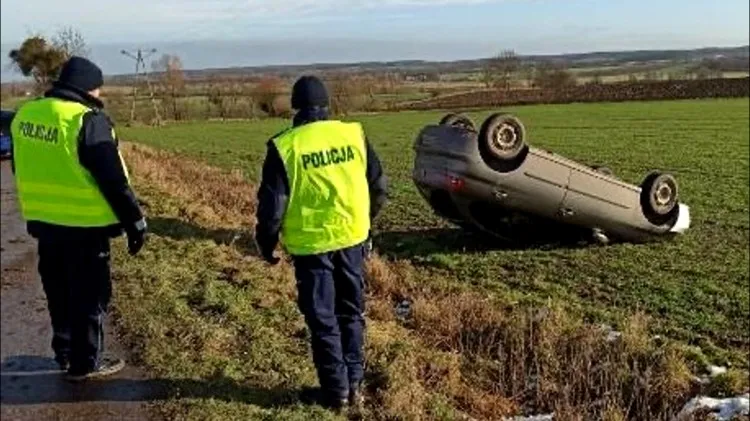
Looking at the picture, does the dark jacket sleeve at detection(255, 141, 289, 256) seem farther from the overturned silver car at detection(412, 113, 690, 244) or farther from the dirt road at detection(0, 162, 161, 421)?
the overturned silver car at detection(412, 113, 690, 244)

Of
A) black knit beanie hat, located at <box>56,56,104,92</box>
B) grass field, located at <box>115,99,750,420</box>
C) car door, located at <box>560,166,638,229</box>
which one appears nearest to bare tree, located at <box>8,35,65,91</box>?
black knit beanie hat, located at <box>56,56,104,92</box>

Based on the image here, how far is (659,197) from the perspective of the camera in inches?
408

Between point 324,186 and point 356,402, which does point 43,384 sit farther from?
point 324,186

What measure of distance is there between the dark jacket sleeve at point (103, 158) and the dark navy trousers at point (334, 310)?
36.5 inches

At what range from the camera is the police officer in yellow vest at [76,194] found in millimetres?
4031

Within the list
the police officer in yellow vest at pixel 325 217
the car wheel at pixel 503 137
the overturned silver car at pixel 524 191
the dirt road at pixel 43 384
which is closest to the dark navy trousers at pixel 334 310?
the police officer in yellow vest at pixel 325 217

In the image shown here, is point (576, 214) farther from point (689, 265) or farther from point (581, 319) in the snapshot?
point (581, 319)

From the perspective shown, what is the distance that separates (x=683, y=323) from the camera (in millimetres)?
7520

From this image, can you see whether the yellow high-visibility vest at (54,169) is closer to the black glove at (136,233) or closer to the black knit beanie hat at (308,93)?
the black glove at (136,233)

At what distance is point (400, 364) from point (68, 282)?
190 centimetres

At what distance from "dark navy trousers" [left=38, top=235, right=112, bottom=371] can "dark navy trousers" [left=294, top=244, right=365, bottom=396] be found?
3.59 feet

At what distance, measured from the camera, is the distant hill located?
388cm

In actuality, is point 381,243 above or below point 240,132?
below

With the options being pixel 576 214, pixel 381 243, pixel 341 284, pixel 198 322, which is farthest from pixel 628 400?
pixel 381 243
